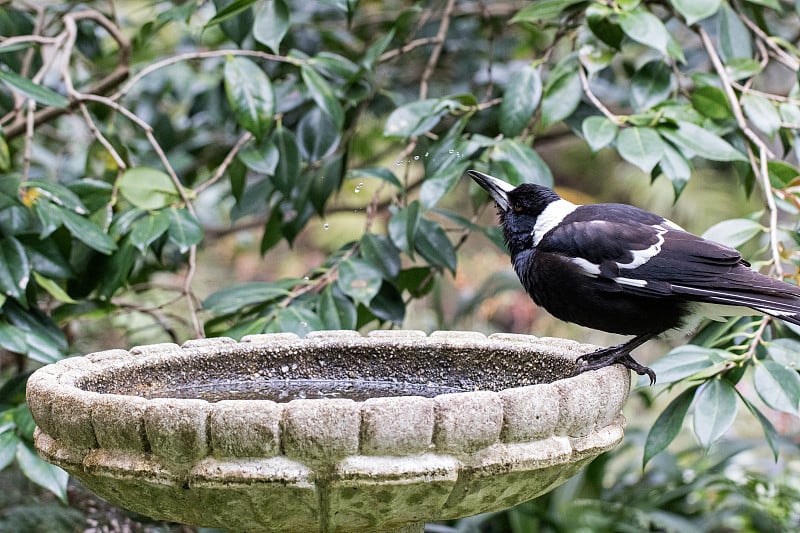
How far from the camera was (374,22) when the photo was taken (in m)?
3.92

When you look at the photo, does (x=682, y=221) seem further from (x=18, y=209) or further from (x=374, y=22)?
(x=18, y=209)

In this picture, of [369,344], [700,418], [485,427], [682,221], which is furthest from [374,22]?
[682,221]

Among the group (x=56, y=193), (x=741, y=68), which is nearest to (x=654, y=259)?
(x=741, y=68)

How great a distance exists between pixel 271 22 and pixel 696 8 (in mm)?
1226

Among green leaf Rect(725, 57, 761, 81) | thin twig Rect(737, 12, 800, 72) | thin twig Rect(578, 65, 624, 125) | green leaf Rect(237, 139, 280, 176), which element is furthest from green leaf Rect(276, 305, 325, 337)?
thin twig Rect(737, 12, 800, 72)

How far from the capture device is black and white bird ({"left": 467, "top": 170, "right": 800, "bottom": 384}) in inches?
80.4

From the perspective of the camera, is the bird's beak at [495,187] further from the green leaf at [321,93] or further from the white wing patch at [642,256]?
the green leaf at [321,93]

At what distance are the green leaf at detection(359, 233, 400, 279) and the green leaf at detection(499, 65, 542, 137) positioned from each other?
19.7 inches

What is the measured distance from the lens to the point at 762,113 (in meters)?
2.55

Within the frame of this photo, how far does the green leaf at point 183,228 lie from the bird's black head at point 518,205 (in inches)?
30.7

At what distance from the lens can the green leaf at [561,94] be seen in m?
2.64

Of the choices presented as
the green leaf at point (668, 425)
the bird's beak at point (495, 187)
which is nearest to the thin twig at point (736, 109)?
the bird's beak at point (495, 187)

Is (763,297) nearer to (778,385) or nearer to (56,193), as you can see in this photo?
(778,385)

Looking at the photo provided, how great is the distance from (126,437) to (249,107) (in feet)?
4.82
